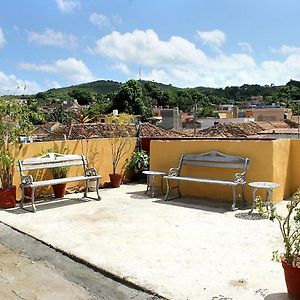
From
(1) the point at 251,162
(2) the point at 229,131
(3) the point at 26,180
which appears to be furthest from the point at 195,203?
(2) the point at 229,131

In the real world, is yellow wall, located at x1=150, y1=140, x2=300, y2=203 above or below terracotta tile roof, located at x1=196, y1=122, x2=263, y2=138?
below

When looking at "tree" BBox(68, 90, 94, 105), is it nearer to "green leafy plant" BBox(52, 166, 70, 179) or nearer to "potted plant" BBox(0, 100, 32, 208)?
"green leafy plant" BBox(52, 166, 70, 179)

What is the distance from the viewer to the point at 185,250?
15.6 ft

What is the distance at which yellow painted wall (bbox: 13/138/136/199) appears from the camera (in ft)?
26.7

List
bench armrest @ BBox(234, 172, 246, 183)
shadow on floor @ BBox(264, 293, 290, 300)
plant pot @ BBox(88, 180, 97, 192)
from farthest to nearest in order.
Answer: plant pot @ BBox(88, 180, 97, 192), bench armrest @ BBox(234, 172, 246, 183), shadow on floor @ BBox(264, 293, 290, 300)

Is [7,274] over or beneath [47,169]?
beneath

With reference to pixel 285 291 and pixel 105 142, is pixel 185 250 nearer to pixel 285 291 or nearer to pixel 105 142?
pixel 285 291

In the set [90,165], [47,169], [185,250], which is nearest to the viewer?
[185,250]

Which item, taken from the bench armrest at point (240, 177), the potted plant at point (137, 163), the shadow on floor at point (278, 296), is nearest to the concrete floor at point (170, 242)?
the shadow on floor at point (278, 296)

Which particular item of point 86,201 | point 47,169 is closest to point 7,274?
point 86,201

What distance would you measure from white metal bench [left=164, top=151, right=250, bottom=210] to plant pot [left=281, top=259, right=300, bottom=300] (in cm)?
357

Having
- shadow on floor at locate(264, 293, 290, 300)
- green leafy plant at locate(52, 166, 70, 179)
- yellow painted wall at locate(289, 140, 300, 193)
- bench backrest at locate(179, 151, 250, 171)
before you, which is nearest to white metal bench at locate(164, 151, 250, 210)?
bench backrest at locate(179, 151, 250, 171)

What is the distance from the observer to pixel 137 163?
1025 centimetres

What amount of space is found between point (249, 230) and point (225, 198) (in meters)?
2.22
